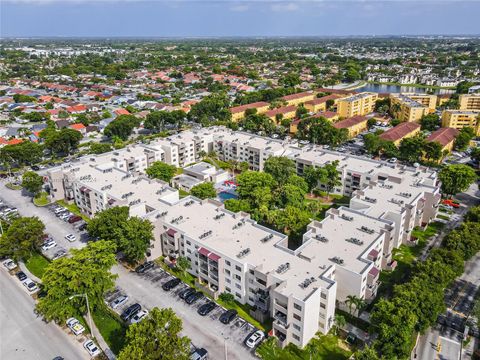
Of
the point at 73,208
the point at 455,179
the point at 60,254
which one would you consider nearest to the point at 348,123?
the point at 455,179

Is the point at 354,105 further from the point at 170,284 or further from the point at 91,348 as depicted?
the point at 91,348

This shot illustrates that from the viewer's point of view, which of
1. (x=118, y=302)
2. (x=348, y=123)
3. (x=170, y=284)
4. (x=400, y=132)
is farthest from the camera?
(x=348, y=123)

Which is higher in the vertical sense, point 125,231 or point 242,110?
point 242,110

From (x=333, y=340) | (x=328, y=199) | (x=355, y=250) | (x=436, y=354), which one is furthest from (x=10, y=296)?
(x=328, y=199)

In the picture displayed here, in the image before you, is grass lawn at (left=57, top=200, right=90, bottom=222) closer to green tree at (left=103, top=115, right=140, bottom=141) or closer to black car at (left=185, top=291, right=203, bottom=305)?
black car at (left=185, top=291, right=203, bottom=305)

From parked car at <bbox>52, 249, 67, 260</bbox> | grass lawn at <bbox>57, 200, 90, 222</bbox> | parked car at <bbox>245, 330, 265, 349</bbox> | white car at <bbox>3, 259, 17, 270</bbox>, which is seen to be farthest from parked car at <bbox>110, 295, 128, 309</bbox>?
grass lawn at <bbox>57, 200, 90, 222</bbox>

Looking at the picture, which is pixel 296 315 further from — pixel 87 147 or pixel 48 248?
pixel 87 147

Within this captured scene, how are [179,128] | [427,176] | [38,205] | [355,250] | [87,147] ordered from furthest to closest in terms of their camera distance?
[179,128] → [87,147] → [38,205] → [427,176] → [355,250]
